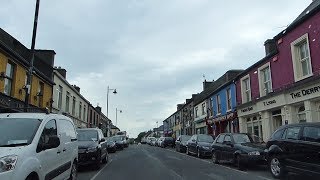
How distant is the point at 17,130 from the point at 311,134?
8.03 m

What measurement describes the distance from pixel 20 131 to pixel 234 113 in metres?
25.0

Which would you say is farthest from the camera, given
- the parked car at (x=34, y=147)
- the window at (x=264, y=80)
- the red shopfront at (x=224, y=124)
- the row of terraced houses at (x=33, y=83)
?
the red shopfront at (x=224, y=124)

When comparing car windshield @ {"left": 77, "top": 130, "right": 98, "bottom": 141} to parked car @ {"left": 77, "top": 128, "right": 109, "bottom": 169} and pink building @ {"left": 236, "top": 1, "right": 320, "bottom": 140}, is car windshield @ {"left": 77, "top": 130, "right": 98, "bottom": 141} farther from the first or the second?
pink building @ {"left": 236, "top": 1, "right": 320, "bottom": 140}

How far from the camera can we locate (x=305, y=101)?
731 inches

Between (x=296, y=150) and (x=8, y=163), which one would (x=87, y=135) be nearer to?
(x=296, y=150)

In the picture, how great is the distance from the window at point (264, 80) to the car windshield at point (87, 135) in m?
12.2

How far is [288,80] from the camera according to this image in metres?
20.7

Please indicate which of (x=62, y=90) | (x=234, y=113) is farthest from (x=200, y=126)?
(x=62, y=90)

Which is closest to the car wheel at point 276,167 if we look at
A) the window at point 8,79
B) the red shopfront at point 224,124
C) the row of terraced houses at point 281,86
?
the row of terraced houses at point 281,86

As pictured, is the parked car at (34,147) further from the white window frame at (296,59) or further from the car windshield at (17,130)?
the white window frame at (296,59)

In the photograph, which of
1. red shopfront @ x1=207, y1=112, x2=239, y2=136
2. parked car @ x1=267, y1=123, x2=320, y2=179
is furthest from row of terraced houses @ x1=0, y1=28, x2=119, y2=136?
red shopfront @ x1=207, y1=112, x2=239, y2=136

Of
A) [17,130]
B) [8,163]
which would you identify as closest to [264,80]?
[17,130]

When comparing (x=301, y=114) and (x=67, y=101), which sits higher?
(x=67, y=101)

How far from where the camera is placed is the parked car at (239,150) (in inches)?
596
